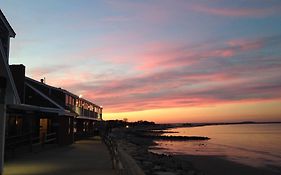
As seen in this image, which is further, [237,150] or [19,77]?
[237,150]

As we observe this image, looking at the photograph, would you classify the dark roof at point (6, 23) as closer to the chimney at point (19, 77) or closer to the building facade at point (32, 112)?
Answer: the building facade at point (32, 112)

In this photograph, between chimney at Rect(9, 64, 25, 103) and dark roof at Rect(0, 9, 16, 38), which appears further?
chimney at Rect(9, 64, 25, 103)

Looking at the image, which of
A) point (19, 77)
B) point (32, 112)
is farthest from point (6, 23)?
point (32, 112)

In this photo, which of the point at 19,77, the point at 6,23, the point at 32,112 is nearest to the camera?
the point at 6,23

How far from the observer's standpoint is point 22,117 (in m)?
25.4

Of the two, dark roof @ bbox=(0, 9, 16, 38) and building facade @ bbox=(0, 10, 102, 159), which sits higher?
dark roof @ bbox=(0, 9, 16, 38)

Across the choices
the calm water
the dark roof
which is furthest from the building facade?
the calm water

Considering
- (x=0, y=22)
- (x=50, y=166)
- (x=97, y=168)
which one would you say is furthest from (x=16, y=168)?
(x=0, y=22)

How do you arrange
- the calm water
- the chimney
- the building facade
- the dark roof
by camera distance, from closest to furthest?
the dark roof, the building facade, the chimney, the calm water

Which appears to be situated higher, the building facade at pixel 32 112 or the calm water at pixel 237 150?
the building facade at pixel 32 112

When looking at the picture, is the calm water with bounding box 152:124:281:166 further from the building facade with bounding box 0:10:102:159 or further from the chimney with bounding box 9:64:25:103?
the chimney with bounding box 9:64:25:103

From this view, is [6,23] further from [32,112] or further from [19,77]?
Result: [32,112]

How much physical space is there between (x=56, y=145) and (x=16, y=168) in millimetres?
13668

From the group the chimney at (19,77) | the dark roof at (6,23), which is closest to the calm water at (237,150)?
the chimney at (19,77)
